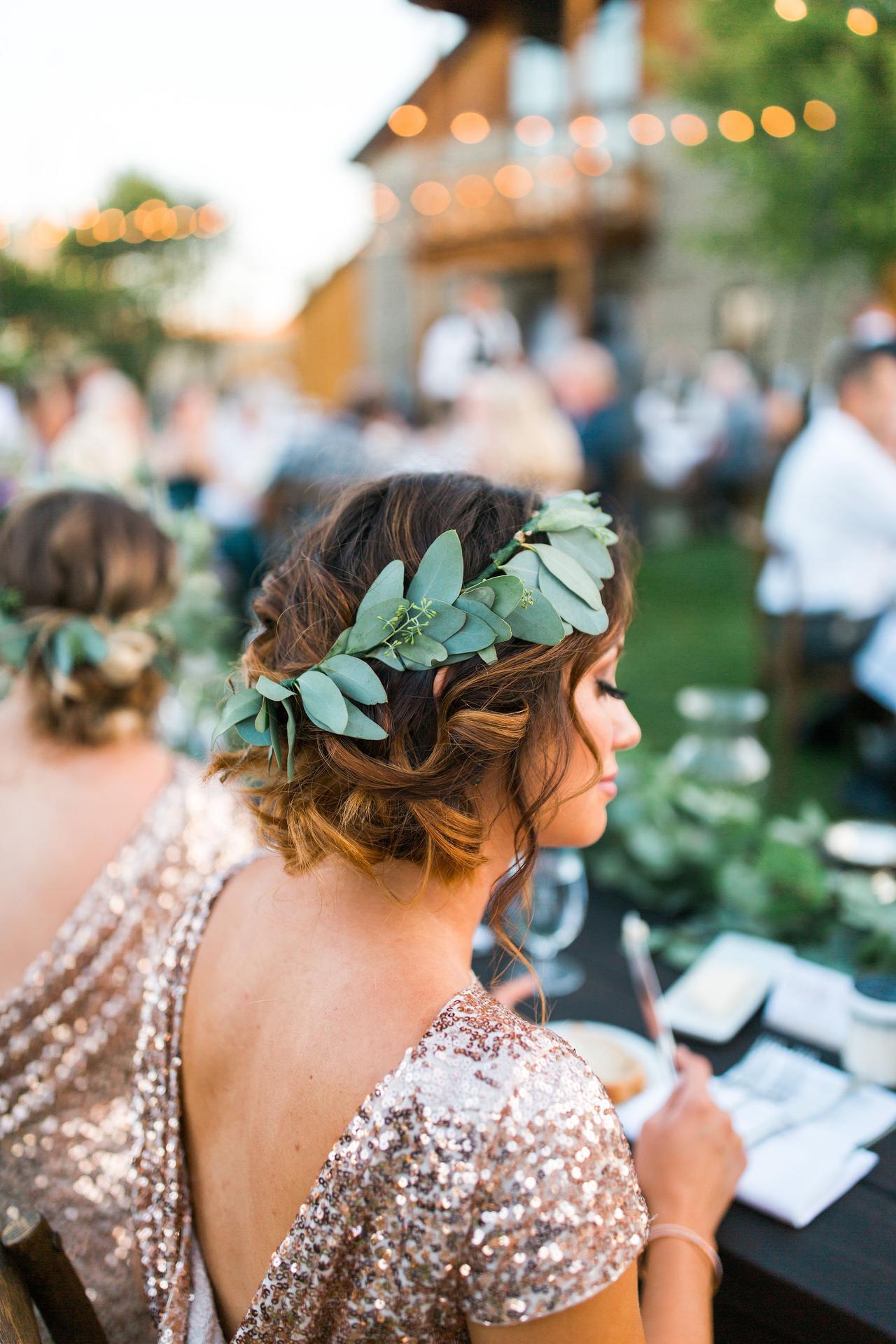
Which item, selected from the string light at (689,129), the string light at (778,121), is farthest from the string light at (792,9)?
the string light at (689,129)

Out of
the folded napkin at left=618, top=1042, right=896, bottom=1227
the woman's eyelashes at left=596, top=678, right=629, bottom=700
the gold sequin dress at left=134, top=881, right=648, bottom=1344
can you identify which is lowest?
the folded napkin at left=618, top=1042, right=896, bottom=1227

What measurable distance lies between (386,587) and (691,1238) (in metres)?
0.73

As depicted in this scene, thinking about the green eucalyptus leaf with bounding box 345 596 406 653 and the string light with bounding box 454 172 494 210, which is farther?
the string light with bounding box 454 172 494 210

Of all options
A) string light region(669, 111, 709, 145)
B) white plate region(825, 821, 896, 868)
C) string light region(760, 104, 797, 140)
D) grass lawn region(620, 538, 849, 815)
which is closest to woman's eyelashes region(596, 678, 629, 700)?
white plate region(825, 821, 896, 868)

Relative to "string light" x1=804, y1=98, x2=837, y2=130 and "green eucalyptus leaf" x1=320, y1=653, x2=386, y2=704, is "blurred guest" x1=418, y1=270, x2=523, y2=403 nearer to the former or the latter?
"string light" x1=804, y1=98, x2=837, y2=130

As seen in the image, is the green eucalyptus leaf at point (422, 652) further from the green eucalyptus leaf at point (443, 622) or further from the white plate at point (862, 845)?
the white plate at point (862, 845)

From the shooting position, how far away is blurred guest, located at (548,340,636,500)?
8016mm

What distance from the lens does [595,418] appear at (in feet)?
26.3

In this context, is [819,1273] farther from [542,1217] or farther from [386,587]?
[386,587]

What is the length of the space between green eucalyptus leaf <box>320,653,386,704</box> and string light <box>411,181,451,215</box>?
1454 cm

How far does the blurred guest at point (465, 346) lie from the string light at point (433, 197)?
5705mm

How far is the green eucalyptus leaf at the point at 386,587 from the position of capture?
3.19ft

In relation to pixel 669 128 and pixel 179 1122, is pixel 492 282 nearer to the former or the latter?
pixel 669 128

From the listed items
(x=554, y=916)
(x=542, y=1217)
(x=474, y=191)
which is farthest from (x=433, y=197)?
(x=542, y=1217)
